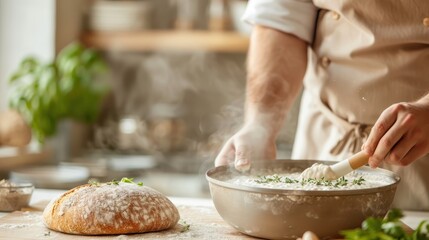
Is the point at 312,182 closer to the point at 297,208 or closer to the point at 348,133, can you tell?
the point at 297,208

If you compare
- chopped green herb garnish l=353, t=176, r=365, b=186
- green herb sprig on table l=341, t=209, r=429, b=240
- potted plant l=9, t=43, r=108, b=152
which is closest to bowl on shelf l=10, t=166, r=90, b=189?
potted plant l=9, t=43, r=108, b=152

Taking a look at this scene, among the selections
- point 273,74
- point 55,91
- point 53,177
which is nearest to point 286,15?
point 273,74

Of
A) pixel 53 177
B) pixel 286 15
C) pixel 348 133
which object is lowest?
pixel 53 177

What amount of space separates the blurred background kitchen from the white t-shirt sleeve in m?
1.49

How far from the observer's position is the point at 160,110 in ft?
13.6

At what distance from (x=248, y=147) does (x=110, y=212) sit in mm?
418

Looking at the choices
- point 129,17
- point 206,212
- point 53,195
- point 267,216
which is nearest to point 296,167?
point 206,212

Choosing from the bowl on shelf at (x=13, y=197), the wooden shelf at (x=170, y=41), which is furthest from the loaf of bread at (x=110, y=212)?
the wooden shelf at (x=170, y=41)

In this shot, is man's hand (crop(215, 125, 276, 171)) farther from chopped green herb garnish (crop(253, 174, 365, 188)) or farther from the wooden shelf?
the wooden shelf

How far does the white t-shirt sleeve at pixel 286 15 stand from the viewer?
6.61ft

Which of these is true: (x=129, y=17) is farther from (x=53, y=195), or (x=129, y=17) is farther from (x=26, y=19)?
(x=53, y=195)

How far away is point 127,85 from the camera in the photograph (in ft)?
14.2

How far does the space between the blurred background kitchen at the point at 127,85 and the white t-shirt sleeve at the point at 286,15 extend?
1487 mm

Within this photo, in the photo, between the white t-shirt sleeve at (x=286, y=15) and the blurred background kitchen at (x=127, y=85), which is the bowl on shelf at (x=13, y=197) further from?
the blurred background kitchen at (x=127, y=85)
